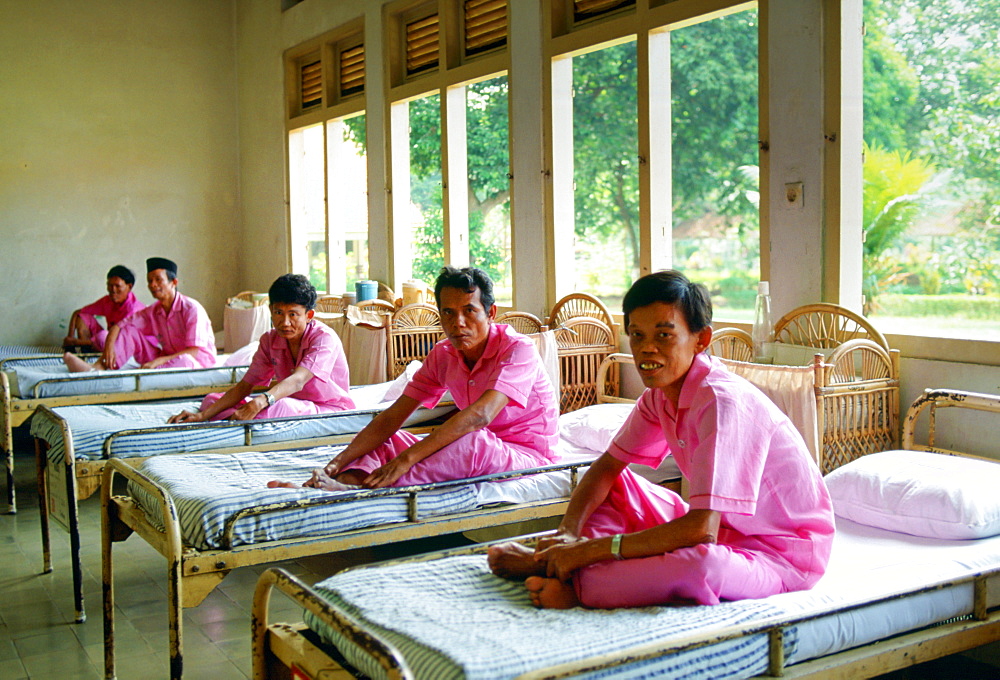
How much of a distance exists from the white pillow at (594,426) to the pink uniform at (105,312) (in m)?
4.26

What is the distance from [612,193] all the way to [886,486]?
1670 cm

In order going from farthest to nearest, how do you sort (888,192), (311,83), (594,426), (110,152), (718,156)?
(718,156) < (888,192) < (110,152) < (311,83) < (594,426)

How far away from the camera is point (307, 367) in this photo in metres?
4.29

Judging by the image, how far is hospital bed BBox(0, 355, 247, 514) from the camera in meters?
5.00

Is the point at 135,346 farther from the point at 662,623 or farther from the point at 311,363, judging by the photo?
the point at 662,623

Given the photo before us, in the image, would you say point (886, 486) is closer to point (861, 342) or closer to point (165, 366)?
point (861, 342)

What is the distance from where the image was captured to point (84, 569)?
411 cm

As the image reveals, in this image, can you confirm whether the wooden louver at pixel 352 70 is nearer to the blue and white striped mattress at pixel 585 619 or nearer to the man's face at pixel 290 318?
the man's face at pixel 290 318

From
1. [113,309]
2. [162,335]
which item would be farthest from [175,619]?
[113,309]

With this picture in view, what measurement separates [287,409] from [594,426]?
145 centimetres

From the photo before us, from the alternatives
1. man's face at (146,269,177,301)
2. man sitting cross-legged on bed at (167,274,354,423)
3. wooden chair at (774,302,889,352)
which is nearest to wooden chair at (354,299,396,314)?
man's face at (146,269,177,301)

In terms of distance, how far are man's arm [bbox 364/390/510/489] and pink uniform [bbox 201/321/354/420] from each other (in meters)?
1.30

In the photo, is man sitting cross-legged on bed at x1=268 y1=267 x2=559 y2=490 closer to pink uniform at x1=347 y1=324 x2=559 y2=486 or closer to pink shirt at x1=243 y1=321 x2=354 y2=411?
pink uniform at x1=347 y1=324 x2=559 y2=486

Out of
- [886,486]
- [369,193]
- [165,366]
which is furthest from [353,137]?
[886,486]
